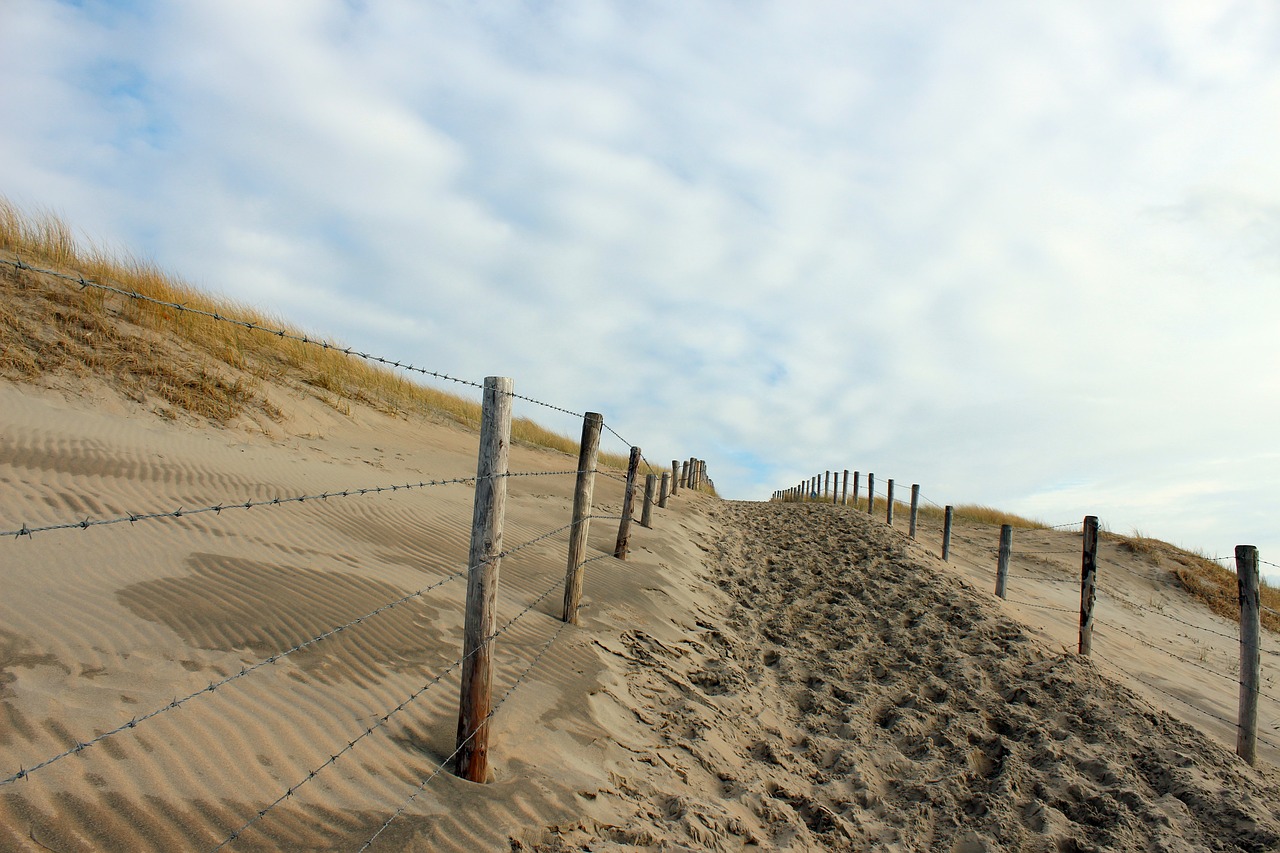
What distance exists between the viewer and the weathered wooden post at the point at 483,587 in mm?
3562

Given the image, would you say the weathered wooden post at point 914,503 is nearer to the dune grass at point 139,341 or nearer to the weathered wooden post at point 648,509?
the weathered wooden post at point 648,509

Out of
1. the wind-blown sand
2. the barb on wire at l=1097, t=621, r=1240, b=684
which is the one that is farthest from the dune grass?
the barb on wire at l=1097, t=621, r=1240, b=684

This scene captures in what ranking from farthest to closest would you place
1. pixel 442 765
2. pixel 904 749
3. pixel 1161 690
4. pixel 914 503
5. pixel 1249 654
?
pixel 914 503 < pixel 1161 690 < pixel 1249 654 < pixel 904 749 < pixel 442 765

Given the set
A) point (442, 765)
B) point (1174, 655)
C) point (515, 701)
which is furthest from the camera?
point (1174, 655)

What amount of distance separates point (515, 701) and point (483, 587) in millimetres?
1282

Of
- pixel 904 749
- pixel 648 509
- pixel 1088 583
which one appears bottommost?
pixel 904 749

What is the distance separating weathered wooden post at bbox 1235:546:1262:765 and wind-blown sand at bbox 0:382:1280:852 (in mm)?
358

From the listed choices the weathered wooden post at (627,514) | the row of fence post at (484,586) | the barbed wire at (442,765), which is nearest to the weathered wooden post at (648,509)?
the weathered wooden post at (627,514)

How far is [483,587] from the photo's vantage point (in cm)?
362

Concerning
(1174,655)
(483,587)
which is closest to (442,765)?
(483,587)

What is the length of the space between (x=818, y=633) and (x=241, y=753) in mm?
5627

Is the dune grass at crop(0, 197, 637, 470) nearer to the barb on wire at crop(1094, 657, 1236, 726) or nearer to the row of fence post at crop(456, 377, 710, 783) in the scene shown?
the row of fence post at crop(456, 377, 710, 783)

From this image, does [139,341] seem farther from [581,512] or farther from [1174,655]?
[1174,655]

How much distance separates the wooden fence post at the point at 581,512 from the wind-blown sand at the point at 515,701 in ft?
0.90
